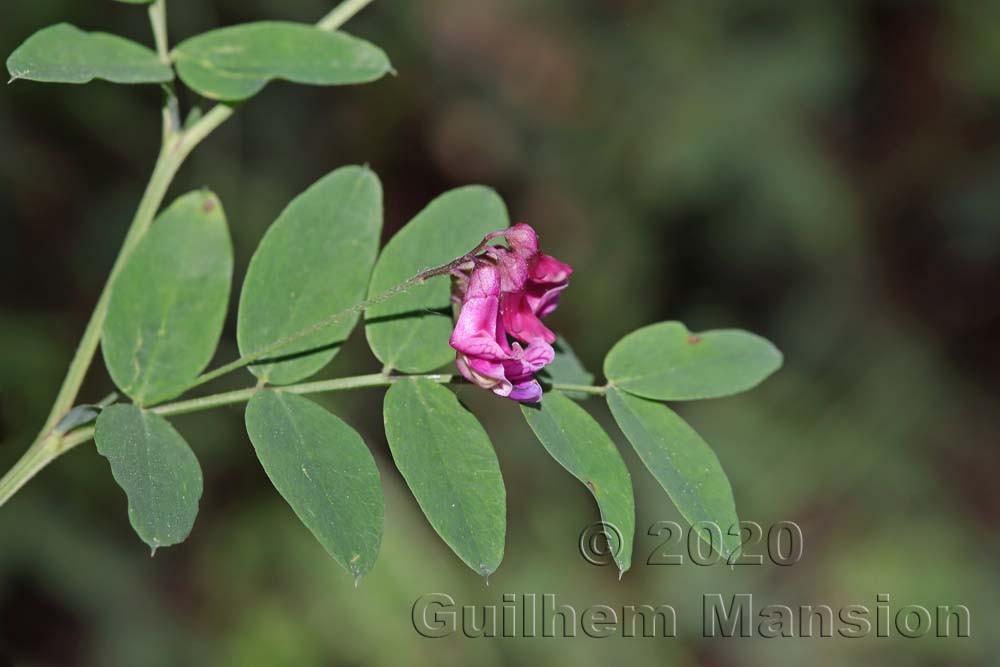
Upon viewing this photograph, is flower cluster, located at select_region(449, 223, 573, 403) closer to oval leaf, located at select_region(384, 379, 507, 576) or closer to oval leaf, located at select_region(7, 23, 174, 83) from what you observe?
oval leaf, located at select_region(384, 379, 507, 576)

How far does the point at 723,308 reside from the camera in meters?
4.58

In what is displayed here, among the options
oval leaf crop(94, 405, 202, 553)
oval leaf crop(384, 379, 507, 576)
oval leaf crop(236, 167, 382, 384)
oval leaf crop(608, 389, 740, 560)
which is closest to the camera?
oval leaf crop(94, 405, 202, 553)

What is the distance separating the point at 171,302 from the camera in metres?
1.53

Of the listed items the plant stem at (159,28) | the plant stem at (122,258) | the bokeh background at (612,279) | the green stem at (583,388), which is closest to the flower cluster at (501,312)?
the green stem at (583,388)

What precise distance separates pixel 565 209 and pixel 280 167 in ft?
4.05

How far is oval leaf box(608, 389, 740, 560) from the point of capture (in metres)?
1.44

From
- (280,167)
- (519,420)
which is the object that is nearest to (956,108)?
(519,420)

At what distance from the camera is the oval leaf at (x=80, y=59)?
54.3 inches

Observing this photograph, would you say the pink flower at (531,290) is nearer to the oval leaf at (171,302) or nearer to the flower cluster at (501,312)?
the flower cluster at (501,312)

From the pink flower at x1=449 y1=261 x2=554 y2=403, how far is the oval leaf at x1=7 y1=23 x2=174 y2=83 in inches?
23.3

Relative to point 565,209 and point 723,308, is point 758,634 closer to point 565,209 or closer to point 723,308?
point 723,308

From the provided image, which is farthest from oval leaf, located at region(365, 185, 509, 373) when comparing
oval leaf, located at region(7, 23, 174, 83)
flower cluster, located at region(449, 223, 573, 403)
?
oval leaf, located at region(7, 23, 174, 83)

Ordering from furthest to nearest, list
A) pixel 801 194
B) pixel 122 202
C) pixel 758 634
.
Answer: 1. pixel 801 194
2. pixel 758 634
3. pixel 122 202

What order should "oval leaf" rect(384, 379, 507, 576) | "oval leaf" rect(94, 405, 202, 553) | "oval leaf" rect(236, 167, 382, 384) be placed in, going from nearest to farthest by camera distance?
"oval leaf" rect(94, 405, 202, 553) < "oval leaf" rect(384, 379, 507, 576) < "oval leaf" rect(236, 167, 382, 384)
